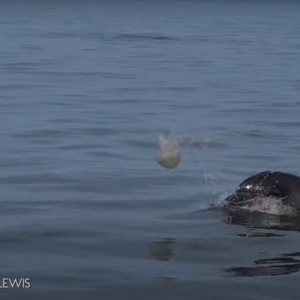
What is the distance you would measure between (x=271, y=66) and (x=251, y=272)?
22.6 m

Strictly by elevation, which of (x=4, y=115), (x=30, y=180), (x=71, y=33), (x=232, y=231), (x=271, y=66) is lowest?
(x=232, y=231)

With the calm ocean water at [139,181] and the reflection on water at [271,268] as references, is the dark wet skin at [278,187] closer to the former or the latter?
the calm ocean water at [139,181]

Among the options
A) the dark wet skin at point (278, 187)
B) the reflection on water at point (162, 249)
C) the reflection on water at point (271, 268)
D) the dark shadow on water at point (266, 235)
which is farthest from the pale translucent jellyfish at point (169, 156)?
the reflection on water at point (271, 268)

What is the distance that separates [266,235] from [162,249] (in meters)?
1.09

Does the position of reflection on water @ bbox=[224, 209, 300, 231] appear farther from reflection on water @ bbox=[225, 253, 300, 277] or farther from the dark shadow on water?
reflection on water @ bbox=[225, 253, 300, 277]

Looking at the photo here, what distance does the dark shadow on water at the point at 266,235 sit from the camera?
9.62 metres

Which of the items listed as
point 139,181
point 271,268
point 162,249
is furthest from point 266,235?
point 139,181

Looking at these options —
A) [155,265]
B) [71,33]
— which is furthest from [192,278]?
[71,33]

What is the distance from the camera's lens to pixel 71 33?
1962 inches

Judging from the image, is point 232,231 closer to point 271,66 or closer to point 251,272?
point 251,272

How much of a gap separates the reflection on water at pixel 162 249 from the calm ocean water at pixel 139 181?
0.4 inches

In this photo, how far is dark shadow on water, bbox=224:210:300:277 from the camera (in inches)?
379

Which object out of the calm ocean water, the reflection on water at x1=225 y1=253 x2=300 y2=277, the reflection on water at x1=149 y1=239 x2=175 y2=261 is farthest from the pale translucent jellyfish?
the reflection on water at x1=225 y1=253 x2=300 y2=277

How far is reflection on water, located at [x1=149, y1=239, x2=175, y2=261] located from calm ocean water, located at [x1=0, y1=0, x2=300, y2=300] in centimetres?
1
